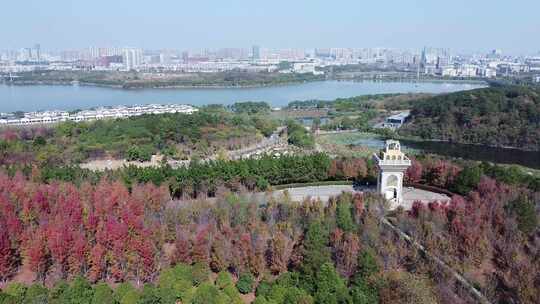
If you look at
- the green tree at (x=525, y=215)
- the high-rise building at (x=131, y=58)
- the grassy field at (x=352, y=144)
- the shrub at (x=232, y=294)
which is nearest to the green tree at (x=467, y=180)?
the green tree at (x=525, y=215)

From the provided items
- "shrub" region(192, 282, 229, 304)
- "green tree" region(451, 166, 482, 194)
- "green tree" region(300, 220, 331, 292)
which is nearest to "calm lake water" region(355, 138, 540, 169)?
"green tree" region(451, 166, 482, 194)

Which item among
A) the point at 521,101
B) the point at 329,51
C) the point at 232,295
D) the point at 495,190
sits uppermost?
the point at 329,51

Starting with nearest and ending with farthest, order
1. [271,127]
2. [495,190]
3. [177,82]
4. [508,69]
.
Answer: [495,190]
[271,127]
[177,82]
[508,69]

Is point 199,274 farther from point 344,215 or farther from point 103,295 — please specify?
point 344,215

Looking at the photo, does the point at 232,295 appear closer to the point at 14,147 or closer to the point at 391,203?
the point at 391,203

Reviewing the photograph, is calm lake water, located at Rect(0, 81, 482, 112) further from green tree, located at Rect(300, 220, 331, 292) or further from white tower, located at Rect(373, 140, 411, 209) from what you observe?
green tree, located at Rect(300, 220, 331, 292)

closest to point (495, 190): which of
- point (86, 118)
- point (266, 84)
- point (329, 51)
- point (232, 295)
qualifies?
point (232, 295)

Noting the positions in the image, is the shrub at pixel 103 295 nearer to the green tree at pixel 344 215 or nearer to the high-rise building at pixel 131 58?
the green tree at pixel 344 215
